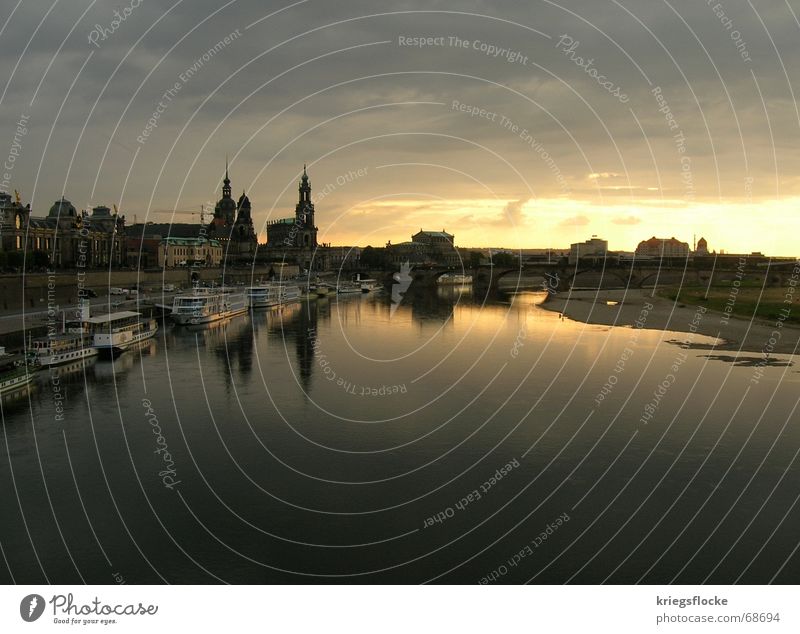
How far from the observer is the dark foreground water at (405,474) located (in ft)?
36.3

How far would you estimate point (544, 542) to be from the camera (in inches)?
A: 463

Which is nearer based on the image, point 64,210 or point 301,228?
point 64,210

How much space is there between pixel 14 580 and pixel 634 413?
15001 mm

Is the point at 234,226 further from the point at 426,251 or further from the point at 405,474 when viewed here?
the point at 405,474

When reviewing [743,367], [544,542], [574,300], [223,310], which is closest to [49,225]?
[223,310]

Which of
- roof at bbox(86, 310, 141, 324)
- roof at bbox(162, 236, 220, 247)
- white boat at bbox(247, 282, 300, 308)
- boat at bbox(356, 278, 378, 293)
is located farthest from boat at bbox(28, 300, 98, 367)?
roof at bbox(162, 236, 220, 247)

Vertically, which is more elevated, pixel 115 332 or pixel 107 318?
pixel 107 318

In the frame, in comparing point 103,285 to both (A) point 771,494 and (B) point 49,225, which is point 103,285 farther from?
(A) point 771,494

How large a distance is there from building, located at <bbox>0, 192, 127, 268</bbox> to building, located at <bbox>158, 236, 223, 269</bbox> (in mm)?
6651

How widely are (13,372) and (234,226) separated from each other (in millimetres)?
87823

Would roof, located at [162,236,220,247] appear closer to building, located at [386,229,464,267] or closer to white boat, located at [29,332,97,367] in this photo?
building, located at [386,229,464,267]

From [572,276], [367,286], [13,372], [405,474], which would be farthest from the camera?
[572,276]

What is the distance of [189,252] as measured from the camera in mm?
89812

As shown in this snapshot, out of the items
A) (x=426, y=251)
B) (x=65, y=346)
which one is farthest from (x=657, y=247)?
(x=65, y=346)
